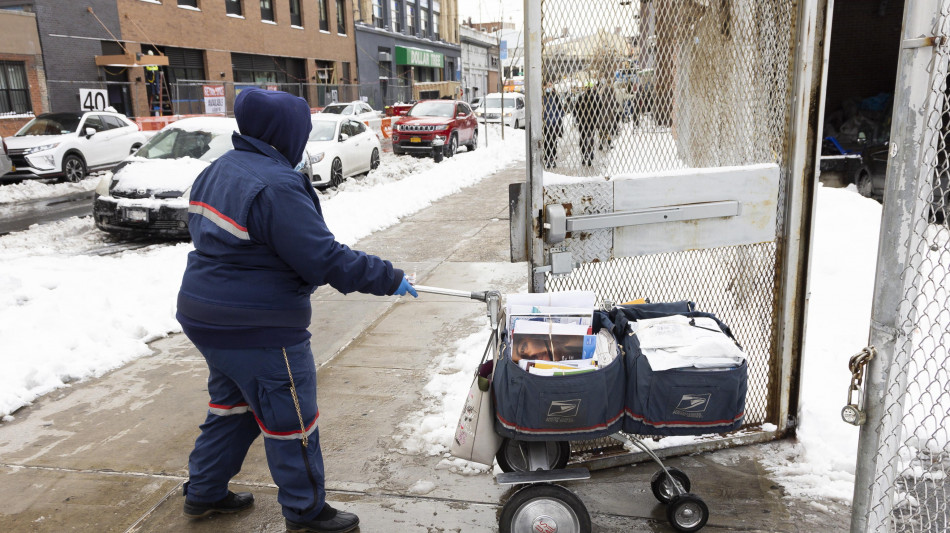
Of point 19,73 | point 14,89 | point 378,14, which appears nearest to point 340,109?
point 19,73

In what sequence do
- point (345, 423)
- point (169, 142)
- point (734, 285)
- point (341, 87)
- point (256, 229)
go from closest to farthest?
1. point (256, 229)
2. point (734, 285)
3. point (345, 423)
4. point (169, 142)
5. point (341, 87)

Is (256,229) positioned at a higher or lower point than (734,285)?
higher

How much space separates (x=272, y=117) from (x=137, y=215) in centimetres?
745

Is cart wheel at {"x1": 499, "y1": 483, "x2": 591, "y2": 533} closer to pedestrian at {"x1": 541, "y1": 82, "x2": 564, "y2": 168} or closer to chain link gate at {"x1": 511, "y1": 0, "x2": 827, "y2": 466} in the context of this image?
chain link gate at {"x1": 511, "y1": 0, "x2": 827, "y2": 466}

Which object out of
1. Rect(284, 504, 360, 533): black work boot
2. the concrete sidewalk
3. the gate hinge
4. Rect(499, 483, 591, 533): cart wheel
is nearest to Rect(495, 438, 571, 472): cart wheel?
Rect(499, 483, 591, 533): cart wheel

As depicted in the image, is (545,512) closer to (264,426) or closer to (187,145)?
(264,426)

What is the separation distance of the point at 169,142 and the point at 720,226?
9.52 metres

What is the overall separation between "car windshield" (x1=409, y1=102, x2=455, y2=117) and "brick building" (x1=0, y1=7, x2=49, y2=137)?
11649 millimetres

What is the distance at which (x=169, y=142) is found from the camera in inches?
422

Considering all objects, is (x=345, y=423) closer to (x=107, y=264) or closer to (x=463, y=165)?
(x=107, y=264)

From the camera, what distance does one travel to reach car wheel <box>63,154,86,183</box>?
15.7 metres

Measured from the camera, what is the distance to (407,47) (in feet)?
161

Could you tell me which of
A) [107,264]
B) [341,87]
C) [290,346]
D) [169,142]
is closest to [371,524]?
[290,346]

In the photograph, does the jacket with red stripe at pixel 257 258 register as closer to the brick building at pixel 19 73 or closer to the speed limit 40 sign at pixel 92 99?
the brick building at pixel 19 73
